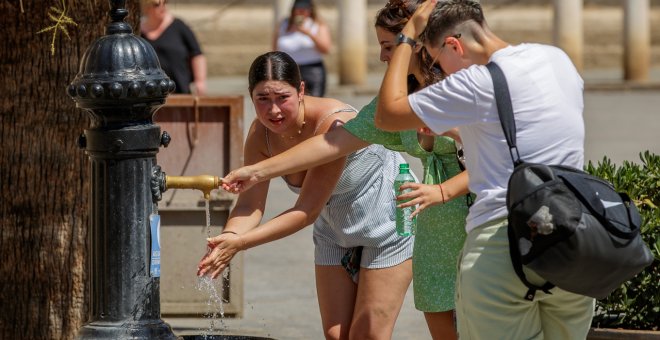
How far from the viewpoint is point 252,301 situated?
7.74 metres

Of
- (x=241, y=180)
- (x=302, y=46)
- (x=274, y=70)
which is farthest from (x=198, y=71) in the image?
(x=241, y=180)

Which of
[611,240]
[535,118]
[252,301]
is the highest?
[535,118]

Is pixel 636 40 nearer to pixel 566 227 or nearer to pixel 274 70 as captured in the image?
pixel 274 70

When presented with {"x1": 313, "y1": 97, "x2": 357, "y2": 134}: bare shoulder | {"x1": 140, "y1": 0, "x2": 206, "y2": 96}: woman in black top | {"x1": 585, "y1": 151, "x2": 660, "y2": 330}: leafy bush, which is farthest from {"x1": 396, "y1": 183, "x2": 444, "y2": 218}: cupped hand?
{"x1": 140, "y1": 0, "x2": 206, "y2": 96}: woman in black top

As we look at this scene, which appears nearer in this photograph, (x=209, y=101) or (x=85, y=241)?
(x=85, y=241)

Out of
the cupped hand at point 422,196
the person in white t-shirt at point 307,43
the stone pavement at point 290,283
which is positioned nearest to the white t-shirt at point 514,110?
the cupped hand at point 422,196

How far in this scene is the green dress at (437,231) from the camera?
4.69 meters

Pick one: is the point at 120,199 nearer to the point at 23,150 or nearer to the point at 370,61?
the point at 23,150

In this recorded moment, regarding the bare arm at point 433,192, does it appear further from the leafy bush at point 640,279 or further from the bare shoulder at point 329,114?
the leafy bush at point 640,279

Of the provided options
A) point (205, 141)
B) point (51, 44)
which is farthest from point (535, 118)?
point (205, 141)

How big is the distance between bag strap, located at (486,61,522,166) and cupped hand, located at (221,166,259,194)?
1086 millimetres

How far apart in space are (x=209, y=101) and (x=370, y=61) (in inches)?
797

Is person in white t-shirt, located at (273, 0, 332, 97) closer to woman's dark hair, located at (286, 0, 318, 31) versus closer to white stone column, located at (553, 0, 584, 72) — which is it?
woman's dark hair, located at (286, 0, 318, 31)

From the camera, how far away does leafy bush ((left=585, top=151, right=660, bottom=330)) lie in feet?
17.1
